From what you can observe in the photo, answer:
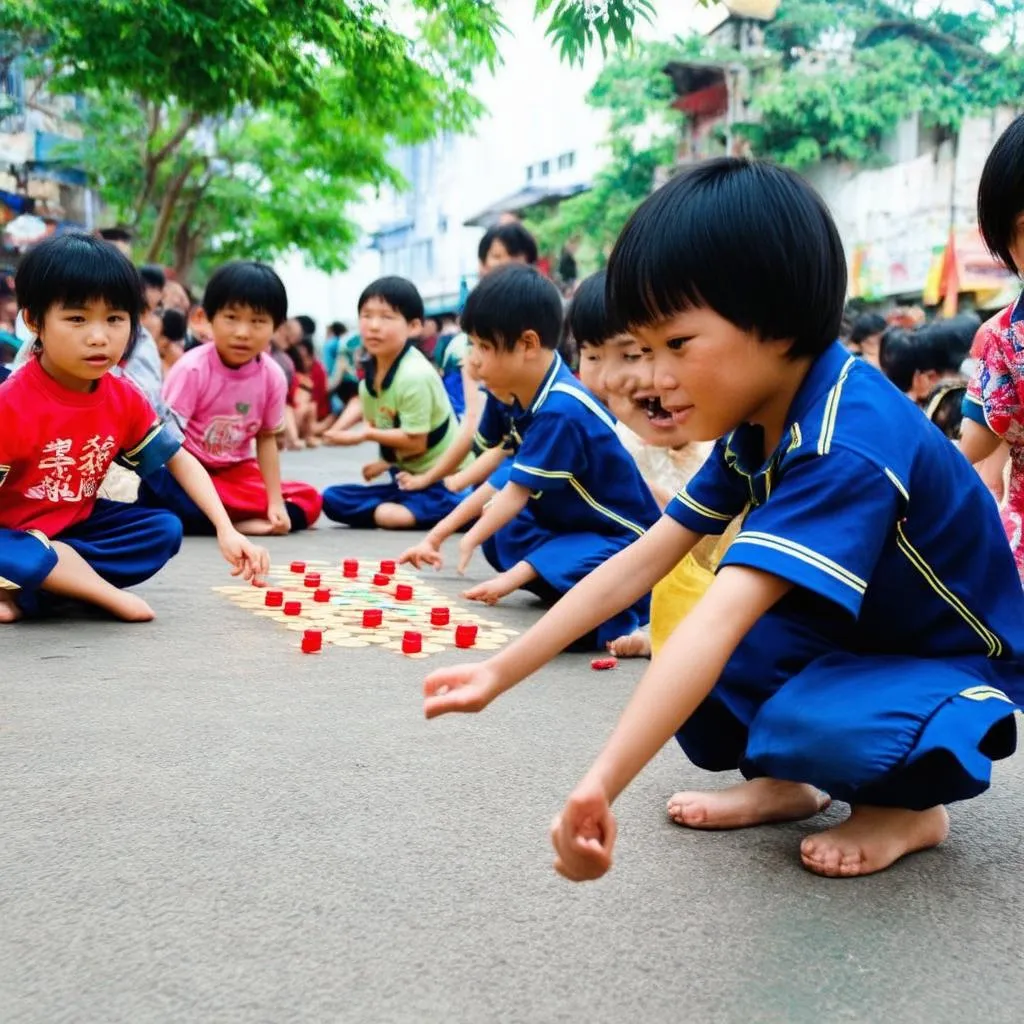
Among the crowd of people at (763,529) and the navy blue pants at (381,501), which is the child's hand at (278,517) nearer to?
the navy blue pants at (381,501)

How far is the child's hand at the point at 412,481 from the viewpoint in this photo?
6.65 m

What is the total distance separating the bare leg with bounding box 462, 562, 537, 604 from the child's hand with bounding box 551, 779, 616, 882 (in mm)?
2677

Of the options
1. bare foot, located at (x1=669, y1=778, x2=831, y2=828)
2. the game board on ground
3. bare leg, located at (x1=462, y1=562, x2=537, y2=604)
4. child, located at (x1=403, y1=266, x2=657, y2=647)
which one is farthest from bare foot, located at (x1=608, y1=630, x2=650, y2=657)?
bare foot, located at (x1=669, y1=778, x2=831, y2=828)

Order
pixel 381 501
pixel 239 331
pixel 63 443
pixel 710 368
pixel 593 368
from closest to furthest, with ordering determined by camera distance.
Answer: pixel 710 368 < pixel 63 443 < pixel 593 368 < pixel 239 331 < pixel 381 501

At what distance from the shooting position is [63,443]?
369 centimetres

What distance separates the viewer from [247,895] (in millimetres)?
1753

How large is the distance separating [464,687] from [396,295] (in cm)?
521

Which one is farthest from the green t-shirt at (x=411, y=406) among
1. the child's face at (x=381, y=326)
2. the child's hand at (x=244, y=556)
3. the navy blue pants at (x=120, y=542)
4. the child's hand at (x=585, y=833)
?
the child's hand at (x=585, y=833)

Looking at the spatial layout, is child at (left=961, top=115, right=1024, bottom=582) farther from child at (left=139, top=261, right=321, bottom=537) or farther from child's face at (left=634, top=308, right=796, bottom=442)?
child at (left=139, top=261, right=321, bottom=537)

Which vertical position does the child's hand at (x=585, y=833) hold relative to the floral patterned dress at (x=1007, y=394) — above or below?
below

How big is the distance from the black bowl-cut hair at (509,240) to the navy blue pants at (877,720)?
4.90 metres

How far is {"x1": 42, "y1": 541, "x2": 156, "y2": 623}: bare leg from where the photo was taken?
12.3 feet

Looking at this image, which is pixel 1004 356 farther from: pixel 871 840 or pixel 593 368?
pixel 593 368

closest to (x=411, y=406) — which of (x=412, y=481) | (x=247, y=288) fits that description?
(x=412, y=481)
